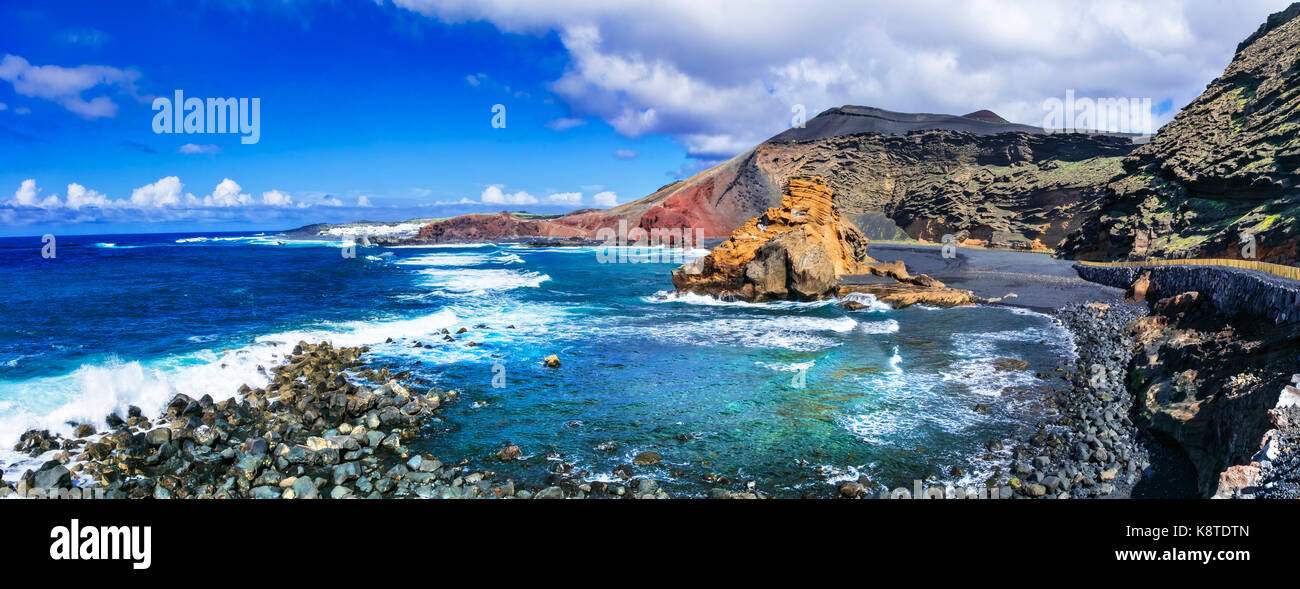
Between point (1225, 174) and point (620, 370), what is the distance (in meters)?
33.8

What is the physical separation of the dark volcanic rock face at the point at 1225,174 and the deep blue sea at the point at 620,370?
1153 centimetres

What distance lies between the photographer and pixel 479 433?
11867mm

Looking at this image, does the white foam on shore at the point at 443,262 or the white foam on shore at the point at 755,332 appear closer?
the white foam on shore at the point at 755,332

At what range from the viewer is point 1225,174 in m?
29.8

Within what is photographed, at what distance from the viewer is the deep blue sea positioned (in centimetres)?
1081

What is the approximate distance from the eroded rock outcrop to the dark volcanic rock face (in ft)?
53.4

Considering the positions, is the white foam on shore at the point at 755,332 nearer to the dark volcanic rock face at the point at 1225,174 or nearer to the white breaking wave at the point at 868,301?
the white breaking wave at the point at 868,301

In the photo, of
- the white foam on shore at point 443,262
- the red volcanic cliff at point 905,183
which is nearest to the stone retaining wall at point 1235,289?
the red volcanic cliff at point 905,183

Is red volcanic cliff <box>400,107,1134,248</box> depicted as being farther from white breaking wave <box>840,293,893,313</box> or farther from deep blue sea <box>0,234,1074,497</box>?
A: deep blue sea <box>0,234,1074,497</box>

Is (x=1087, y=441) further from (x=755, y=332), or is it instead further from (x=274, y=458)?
(x=274, y=458)

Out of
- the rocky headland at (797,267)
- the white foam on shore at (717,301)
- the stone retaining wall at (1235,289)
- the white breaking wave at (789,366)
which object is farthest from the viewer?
the rocky headland at (797,267)

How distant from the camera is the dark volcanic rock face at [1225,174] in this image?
25.6m
